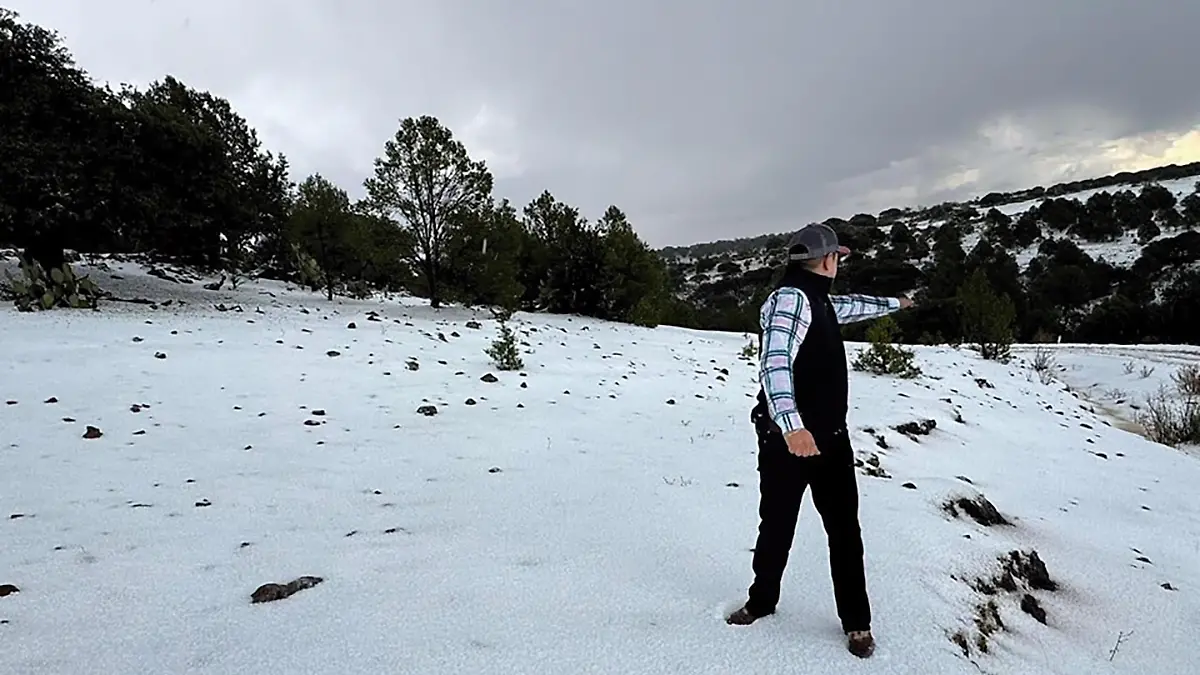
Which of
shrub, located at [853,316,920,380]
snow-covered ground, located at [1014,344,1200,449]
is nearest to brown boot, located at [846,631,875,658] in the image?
shrub, located at [853,316,920,380]

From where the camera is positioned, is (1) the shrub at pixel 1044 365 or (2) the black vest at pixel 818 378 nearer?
(2) the black vest at pixel 818 378

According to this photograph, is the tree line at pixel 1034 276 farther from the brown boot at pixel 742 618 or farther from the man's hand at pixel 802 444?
the man's hand at pixel 802 444

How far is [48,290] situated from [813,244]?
12865 millimetres

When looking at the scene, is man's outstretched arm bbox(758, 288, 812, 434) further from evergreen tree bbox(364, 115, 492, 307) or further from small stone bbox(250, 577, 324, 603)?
evergreen tree bbox(364, 115, 492, 307)

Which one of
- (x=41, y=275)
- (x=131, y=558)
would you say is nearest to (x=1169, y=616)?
(x=131, y=558)

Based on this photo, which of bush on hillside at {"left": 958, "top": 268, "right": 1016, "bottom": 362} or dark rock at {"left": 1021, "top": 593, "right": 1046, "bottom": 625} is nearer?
dark rock at {"left": 1021, "top": 593, "right": 1046, "bottom": 625}

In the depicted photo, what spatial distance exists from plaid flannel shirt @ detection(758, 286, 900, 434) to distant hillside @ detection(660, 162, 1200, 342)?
21996mm

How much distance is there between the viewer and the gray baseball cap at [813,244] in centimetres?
252

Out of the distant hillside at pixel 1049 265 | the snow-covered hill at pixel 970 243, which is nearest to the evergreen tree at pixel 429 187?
the distant hillside at pixel 1049 265

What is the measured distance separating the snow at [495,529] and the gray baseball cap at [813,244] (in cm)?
148

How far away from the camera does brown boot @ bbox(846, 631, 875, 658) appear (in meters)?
2.36

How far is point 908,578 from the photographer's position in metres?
3.00

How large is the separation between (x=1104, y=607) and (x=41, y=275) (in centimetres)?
1500

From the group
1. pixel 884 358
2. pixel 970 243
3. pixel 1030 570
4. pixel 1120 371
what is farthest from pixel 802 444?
pixel 970 243
